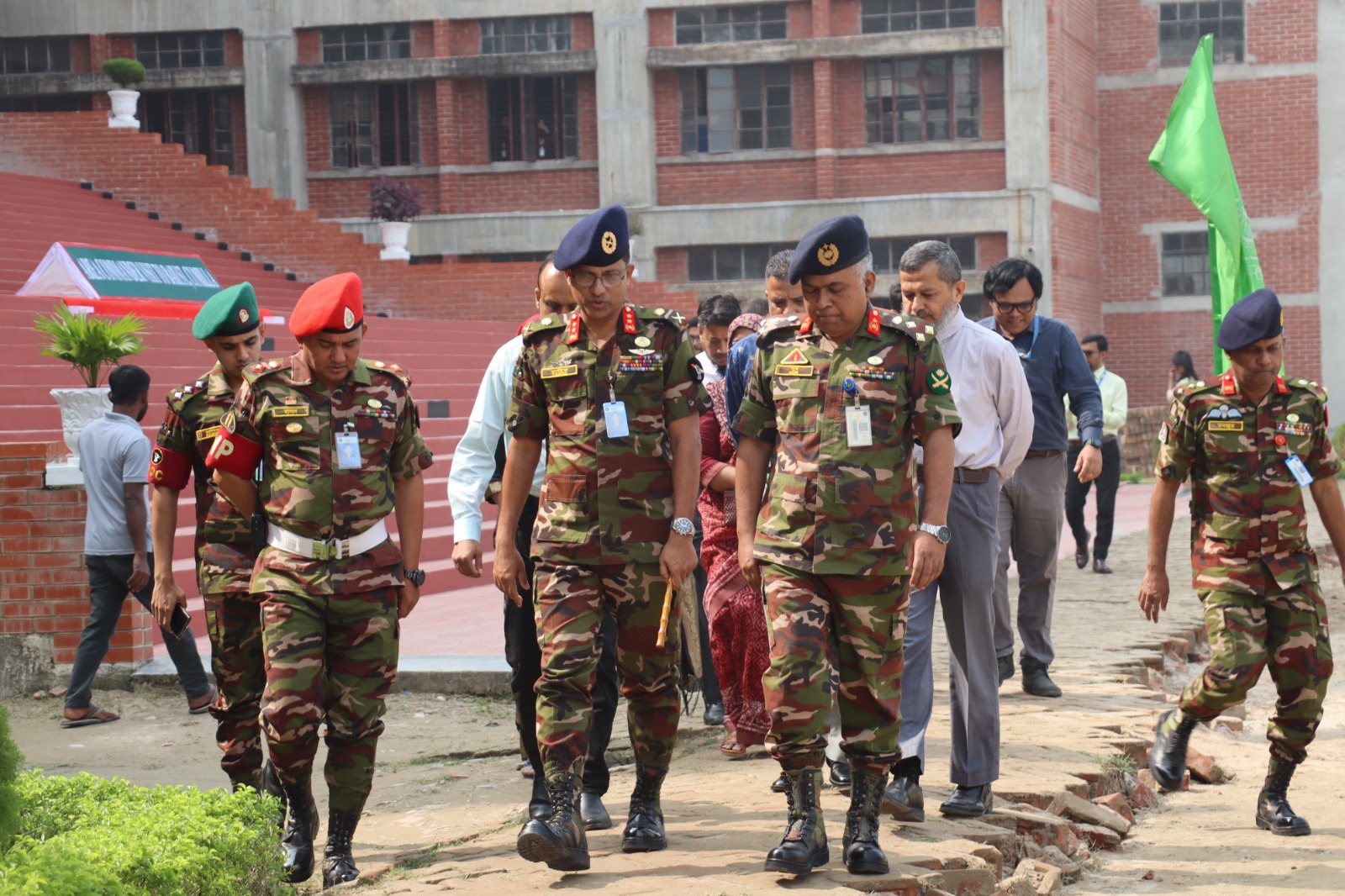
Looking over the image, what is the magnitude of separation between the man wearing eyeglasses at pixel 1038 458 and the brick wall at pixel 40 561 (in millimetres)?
5115

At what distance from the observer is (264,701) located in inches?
189

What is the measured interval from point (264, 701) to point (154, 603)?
36.9 inches

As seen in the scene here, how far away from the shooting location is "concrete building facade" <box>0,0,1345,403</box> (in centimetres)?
2819

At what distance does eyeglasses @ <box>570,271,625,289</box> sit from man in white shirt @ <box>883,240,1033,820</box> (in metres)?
1.16

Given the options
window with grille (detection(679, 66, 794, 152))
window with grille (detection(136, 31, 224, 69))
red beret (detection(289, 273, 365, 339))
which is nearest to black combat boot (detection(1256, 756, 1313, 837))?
red beret (detection(289, 273, 365, 339))

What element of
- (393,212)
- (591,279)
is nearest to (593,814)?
(591,279)

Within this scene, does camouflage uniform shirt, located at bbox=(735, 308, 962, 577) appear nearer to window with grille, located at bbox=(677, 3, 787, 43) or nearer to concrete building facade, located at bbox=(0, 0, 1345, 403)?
concrete building facade, located at bbox=(0, 0, 1345, 403)

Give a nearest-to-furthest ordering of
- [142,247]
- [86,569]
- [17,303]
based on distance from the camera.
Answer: [86,569], [17,303], [142,247]

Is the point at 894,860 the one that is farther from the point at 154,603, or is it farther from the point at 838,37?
the point at 838,37

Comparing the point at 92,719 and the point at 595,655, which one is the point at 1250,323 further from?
the point at 92,719

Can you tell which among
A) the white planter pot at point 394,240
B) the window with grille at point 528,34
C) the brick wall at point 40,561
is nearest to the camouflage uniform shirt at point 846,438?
the brick wall at point 40,561

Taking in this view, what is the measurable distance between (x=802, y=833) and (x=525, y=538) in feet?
4.91

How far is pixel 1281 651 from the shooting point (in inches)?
224

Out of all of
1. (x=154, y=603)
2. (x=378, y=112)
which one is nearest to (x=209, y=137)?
(x=378, y=112)
